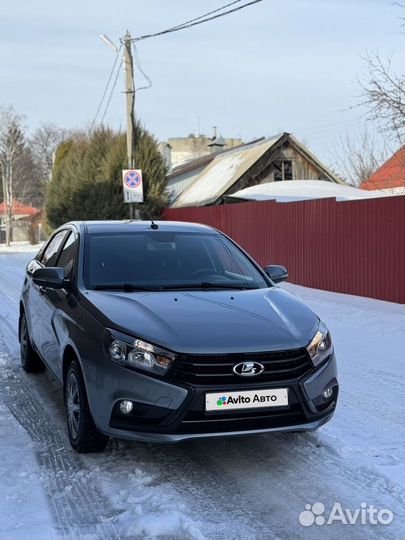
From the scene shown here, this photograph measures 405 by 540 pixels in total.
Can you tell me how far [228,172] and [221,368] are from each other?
27707 millimetres

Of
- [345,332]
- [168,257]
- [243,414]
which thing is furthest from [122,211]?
Answer: [243,414]

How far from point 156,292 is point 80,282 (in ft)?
1.93

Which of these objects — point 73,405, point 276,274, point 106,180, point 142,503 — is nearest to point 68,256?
point 73,405

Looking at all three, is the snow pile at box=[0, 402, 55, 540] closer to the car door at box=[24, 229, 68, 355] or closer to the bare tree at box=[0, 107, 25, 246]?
the car door at box=[24, 229, 68, 355]

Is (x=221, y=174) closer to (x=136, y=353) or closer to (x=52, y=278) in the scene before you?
(x=52, y=278)

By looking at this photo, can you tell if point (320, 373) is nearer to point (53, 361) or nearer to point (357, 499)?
point (357, 499)

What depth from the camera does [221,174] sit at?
1232 inches

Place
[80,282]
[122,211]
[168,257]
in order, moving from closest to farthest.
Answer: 1. [80,282]
2. [168,257]
3. [122,211]

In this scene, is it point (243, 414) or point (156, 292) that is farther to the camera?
point (156, 292)

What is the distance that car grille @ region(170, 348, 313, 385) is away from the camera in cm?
348

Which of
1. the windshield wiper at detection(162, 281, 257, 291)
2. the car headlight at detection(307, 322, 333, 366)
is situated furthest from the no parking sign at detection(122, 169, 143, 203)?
the car headlight at detection(307, 322, 333, 366)

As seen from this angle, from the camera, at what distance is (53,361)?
479 cm

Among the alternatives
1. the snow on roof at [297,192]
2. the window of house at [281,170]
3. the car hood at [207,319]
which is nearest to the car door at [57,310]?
the car hood at [207,319]

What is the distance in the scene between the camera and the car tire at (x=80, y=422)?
3914 mm
